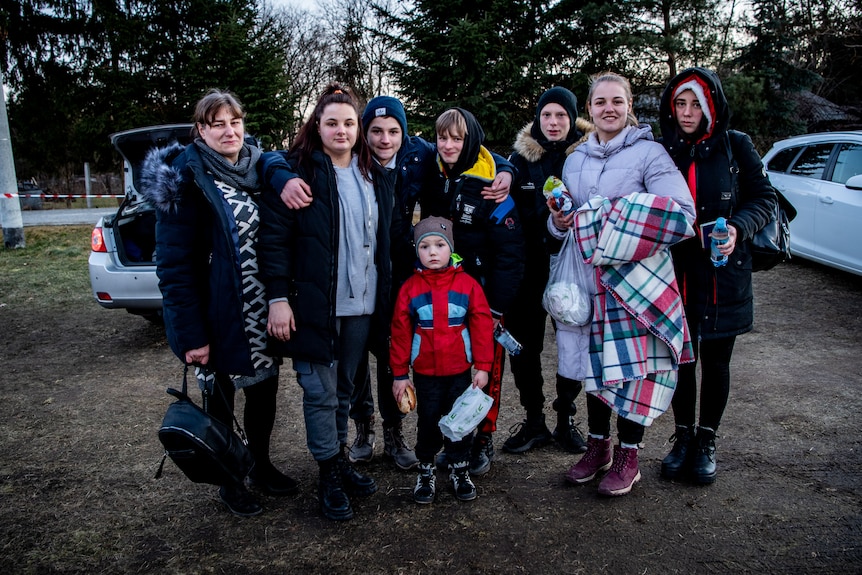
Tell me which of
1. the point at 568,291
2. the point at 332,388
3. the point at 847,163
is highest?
the point at 847,163

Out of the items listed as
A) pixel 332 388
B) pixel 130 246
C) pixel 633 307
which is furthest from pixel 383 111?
pixel 130 246

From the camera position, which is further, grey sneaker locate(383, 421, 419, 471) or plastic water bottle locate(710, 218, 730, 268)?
grey sneaker locate(383, 421, 419, 471)

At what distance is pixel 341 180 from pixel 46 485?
7.29 feet

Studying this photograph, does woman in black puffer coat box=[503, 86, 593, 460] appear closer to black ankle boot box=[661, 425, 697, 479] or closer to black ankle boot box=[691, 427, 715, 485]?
black ankle boot box=[661, 425, 697, 479]

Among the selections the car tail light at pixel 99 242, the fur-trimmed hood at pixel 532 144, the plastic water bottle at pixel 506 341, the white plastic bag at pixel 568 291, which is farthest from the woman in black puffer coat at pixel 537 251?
the car tail light at pixel 99 242

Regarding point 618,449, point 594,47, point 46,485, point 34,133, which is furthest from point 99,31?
point 618,449

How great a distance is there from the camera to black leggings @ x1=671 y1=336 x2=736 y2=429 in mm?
3076

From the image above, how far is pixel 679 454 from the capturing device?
10.4 ft

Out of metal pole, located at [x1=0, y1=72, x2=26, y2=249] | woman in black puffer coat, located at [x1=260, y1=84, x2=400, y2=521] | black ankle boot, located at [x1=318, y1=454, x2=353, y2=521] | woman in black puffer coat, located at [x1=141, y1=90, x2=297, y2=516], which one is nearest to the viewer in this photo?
woman in black puffer coat, located at [x1=141, y1=90, x2=297, y2=516]

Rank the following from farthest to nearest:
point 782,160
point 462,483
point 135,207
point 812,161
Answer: point 782,160 → point 812,161 → point 135,207 → point 462,483

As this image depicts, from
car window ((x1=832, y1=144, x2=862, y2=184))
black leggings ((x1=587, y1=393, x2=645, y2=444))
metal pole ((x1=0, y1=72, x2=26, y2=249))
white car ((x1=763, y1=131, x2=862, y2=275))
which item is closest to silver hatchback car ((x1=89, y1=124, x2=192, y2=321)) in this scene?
black leggings ((x1=587, y1=393, x2=645, y2=444))

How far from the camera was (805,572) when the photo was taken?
2.37 meters

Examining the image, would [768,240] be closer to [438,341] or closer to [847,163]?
[438,341]

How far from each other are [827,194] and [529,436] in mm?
5420
